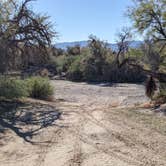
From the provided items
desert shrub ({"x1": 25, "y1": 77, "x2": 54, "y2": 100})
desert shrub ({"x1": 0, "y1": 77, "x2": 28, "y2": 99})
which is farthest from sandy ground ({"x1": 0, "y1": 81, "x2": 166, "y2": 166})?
desert shrub ({"x1": 25, "y1": 77, "x2": 54, "y2": 100})

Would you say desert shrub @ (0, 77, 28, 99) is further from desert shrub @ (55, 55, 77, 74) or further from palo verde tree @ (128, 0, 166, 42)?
desert shrub @ (55, 55, 77, 74)

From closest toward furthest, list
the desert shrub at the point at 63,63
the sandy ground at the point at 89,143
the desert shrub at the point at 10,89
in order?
the sandy ground at the point at 89,143 < the desert shrub at the point at 10,89 < the desert shrub at the point at 63,63

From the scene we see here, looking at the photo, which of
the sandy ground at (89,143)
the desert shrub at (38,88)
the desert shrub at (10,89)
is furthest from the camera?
the desert shrub at (38,88)

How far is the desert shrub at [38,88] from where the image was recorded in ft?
67.4

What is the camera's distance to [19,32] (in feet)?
58.7

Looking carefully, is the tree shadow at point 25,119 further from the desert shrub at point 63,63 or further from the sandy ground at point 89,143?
the desert shrub at point 63,63

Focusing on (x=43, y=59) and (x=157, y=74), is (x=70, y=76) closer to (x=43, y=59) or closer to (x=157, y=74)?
(x=43, y=59)

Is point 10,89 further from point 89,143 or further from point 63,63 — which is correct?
point 63,63

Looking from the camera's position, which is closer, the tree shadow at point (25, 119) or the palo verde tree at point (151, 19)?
the tree shadow at point (25, 119)

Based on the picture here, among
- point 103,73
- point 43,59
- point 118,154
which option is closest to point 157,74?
point 43,59

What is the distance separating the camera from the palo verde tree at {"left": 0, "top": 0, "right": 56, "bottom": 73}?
54.4 ft

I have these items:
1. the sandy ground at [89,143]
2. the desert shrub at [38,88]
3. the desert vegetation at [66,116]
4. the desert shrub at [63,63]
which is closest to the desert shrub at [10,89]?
the desert vegetation at [66,116]

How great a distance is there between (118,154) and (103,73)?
35.0 metres

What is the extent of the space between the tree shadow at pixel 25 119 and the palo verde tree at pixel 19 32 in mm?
2843
